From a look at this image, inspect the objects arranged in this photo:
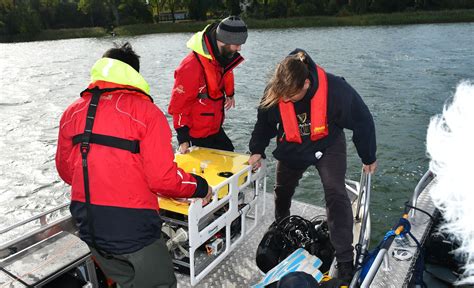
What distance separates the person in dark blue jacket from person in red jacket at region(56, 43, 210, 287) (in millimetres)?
903

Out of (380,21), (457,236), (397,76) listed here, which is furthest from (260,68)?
(380,21)

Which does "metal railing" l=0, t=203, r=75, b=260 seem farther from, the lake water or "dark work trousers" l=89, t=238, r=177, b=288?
the lake water

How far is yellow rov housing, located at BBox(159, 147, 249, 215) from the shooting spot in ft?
8.45

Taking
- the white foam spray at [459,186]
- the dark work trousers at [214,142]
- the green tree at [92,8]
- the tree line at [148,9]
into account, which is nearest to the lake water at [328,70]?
the dark work trousers at [214,142]

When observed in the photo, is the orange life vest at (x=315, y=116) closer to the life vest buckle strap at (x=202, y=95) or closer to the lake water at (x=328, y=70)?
the lake water at (x=328, y=70)

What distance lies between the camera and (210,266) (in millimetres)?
2836

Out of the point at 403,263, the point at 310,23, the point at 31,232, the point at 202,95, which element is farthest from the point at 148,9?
the point at 403,263

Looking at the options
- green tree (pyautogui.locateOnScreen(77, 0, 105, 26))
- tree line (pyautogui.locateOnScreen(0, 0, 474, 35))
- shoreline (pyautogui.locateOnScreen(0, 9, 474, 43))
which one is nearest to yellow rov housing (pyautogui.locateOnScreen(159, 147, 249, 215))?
shoreline (pyautogui.locateOnScreen(0, 9, 474, 43))

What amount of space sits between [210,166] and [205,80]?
78 centimetres

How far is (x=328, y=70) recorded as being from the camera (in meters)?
15.8

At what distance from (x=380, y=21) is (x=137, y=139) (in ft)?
119

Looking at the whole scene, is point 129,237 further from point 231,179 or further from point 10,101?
point 10,101

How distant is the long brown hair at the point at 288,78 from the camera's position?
2.42 meters

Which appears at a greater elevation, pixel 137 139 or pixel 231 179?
pixel 137 139
